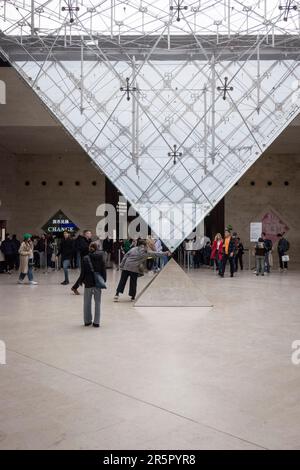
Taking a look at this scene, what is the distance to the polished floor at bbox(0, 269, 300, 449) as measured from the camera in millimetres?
2531

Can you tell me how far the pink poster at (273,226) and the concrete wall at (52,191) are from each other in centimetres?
778

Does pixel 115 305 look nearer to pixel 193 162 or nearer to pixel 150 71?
pixel 193 162

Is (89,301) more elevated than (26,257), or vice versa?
(26,257)

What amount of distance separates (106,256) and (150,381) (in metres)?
11.2

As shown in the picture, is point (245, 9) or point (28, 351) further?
point (245, 9)

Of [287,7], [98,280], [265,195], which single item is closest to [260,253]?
[287,7]

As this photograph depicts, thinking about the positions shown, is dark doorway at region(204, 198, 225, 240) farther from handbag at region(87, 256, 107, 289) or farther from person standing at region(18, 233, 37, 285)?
handbag at region(87, 256, 107, 289)

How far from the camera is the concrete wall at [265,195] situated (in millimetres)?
21672

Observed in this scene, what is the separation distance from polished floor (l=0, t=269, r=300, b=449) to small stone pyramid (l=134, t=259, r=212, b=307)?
701 mm

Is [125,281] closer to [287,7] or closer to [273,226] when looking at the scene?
[287,7]

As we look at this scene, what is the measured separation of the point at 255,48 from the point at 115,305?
7.63m

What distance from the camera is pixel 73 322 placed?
5945mm

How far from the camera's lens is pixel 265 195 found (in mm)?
21766

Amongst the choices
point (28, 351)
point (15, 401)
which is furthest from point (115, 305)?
point (15, 401)
